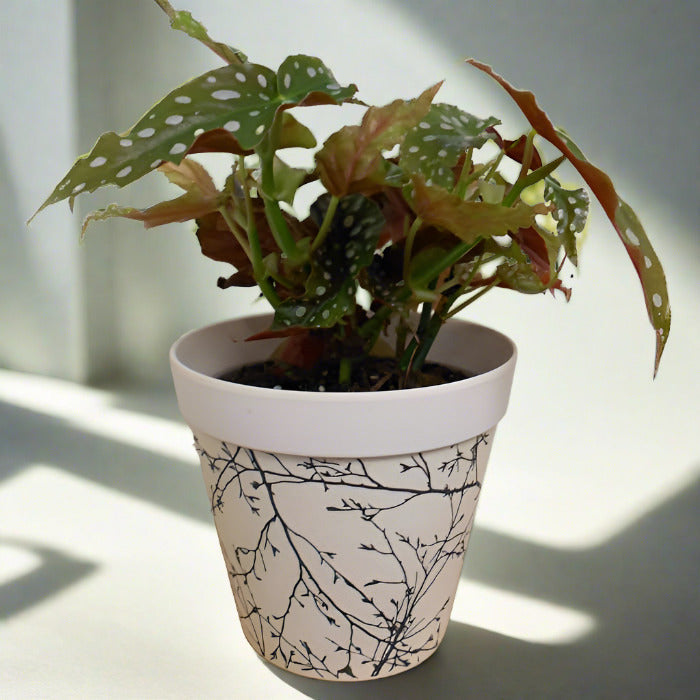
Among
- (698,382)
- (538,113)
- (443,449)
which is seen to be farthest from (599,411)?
(538,113)

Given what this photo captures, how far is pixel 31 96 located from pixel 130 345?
1.70 feet

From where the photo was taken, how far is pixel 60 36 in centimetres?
154

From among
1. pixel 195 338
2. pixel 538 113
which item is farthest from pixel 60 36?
pixel 538 113

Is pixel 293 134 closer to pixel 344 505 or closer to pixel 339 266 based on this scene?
pixel 339 266

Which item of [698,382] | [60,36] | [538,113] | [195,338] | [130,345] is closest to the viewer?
[538,113]

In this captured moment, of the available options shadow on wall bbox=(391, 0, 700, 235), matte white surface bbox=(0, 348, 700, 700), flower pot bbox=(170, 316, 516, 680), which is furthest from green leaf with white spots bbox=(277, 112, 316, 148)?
shadow on wall bbox=(391, 0, 700, 235)

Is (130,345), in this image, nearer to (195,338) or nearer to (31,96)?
(31,96)

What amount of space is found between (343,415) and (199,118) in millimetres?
245

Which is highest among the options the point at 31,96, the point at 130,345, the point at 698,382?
the point at 31,96

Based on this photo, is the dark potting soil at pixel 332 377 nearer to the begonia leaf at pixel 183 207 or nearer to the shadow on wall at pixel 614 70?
the begonia leaf at pixel 183 207

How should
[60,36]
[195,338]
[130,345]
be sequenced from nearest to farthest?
[195,338]
[60,36]
[130,345]

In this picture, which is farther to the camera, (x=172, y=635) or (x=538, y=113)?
(x=172, y=635)

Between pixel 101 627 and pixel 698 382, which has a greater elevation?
pixel 698 382

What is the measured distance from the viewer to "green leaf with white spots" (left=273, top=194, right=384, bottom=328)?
2.19ft
